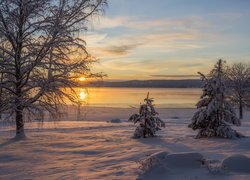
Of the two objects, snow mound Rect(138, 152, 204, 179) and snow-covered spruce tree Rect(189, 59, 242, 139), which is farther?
snow-covered spruce tree Rect(189, 59, 242, 139)

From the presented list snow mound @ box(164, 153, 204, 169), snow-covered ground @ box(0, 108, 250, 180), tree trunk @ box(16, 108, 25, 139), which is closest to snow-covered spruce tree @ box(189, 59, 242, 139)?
snow-covered ground @ box(0, 108, 250, 180)

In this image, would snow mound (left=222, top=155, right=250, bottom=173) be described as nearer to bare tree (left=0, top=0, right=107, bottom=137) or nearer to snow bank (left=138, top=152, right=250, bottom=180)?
snow bank (left=138, top=152, right=250, bottom=180)

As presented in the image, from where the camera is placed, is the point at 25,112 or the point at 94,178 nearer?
the point at 94,178

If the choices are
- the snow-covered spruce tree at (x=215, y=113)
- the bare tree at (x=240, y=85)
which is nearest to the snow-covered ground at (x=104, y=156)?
the snow-covered spruce tree at (x=215, y=113)

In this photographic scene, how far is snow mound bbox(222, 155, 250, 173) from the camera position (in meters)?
8.61

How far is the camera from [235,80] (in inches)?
1891

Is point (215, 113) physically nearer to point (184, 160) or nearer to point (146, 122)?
point (146, 122)

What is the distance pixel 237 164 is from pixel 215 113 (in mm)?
7378

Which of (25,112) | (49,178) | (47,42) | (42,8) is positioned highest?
(42,8)

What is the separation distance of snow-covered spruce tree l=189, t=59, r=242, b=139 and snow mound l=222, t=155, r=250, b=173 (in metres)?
6.87

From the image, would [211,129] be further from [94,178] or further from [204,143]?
[94,178]

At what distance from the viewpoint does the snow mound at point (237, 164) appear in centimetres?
861

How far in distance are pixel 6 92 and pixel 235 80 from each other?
36.8 metres

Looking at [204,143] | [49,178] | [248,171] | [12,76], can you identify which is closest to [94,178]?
[49,178]
